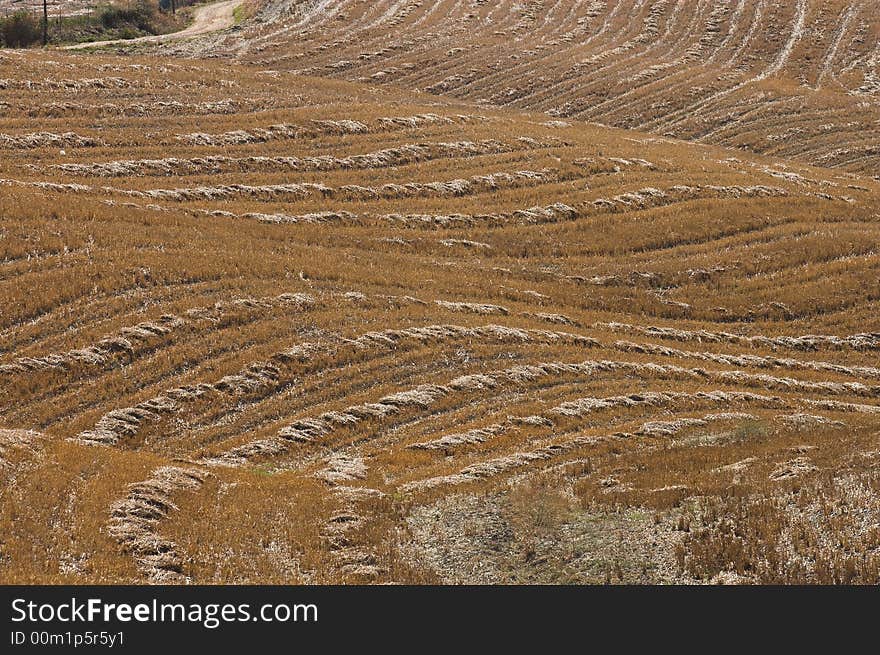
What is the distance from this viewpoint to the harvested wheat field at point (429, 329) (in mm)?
20609

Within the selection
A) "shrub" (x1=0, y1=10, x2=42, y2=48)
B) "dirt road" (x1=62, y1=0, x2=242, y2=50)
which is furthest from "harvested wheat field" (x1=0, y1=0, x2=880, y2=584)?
"shrub" (x1=0, y1=10, x2=42, y2=48)

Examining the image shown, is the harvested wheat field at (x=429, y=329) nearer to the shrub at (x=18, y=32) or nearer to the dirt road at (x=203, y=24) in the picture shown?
the dirt road at (x=203, y=24)

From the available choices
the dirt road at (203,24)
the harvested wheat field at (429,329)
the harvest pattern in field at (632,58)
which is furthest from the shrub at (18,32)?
the harvested wheat field at (429,329)

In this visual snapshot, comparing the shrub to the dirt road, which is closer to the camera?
the dirt road

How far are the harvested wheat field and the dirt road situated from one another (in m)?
13.8

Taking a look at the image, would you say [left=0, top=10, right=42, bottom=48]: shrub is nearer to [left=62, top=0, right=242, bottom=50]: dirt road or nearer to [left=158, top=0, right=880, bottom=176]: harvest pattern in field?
[left=62, top=0, right=242, bottom=50]: dirt road

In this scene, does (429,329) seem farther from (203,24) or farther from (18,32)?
(203,24)

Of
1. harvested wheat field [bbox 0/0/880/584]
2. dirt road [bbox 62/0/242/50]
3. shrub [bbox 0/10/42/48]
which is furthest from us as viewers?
shrub [bbox 0/10/42/48]

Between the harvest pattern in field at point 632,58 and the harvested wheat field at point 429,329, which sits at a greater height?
the harvest pattern in field at point 632,58

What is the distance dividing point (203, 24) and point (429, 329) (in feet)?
282

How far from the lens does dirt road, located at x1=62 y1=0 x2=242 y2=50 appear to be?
9769 cm

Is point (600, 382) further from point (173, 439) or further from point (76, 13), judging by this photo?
point (76, 13)

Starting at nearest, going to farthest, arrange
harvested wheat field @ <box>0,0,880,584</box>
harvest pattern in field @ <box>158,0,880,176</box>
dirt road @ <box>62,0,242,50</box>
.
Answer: harvested wheat field @ <box>0,0,880,584</box>
harvest pattern in field @ <box>158,0,880,176</box>
dirt road @ <box>62,0,242,50</box>

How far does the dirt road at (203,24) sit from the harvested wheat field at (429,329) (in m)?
13.8
